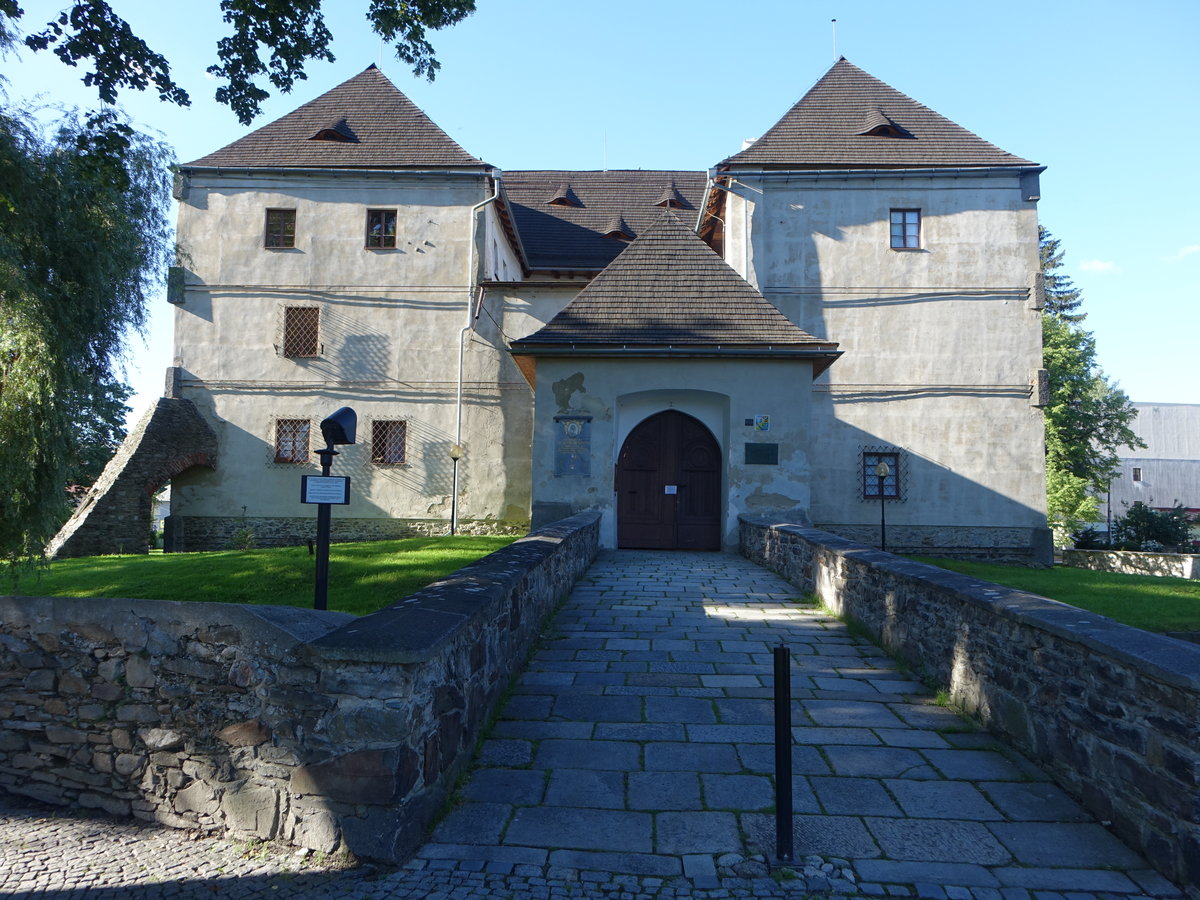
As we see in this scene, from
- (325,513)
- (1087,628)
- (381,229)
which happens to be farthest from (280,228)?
(1087,628)

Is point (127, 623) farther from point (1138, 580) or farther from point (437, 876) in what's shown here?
point (1138, 580)

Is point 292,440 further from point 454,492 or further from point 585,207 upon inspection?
point 585,207

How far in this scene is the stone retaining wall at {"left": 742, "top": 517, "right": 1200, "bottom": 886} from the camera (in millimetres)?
3264

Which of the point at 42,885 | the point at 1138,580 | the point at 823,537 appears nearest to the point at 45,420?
the point at 42,885

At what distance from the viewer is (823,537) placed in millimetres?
9953

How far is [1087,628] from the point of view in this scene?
4.02 metres

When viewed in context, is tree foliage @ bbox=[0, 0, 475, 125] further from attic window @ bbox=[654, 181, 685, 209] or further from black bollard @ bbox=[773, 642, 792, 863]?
attic window @ bbox=[654, 181, 685, 209]

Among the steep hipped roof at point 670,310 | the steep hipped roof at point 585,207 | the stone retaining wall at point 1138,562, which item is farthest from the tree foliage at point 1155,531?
the steep hipped roof at point 670,310

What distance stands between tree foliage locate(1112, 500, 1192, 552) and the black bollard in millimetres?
27470

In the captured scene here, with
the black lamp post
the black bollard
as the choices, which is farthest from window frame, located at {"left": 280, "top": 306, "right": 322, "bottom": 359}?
the black bollard

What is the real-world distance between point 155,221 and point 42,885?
35.2ft

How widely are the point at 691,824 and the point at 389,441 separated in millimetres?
17471

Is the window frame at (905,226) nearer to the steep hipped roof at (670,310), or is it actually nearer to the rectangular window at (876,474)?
the rectangular window at (876,474)

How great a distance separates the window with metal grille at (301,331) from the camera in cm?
2005
